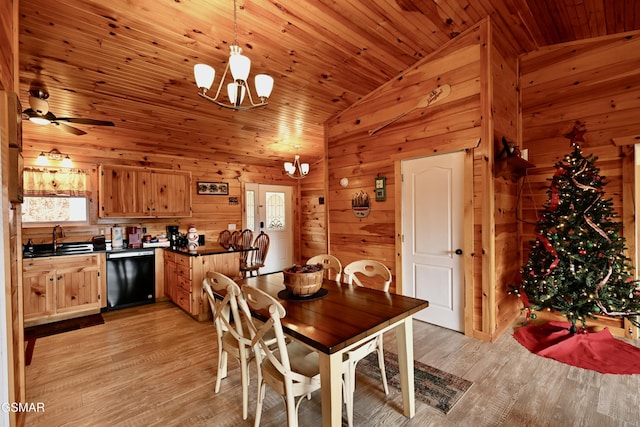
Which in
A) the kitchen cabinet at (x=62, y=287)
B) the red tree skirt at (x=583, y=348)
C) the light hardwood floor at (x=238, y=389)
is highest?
the kitchen cabinet at (x=62, y=287)

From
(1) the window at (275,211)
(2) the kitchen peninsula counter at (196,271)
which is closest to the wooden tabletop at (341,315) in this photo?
(2) the kitchen peninsula counter at (196,271)

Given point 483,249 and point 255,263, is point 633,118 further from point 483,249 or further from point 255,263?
point 255,263

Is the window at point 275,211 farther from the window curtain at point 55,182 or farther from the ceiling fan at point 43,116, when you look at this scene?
the ceiling fan at point 43,116

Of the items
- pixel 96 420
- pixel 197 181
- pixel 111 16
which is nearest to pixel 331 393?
pixel 96 420

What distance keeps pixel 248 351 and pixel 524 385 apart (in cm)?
211

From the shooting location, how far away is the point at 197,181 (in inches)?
203

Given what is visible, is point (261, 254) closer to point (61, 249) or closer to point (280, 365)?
point (61, 249)

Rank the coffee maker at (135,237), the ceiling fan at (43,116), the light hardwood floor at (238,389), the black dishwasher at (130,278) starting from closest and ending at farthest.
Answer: the light hardwood floor at (238,389)
the ceiling fan at (43,116)
the black dishwasher at (130,278)
the coffee maker at (135,237)

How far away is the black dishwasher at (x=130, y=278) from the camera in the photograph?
3932 mm

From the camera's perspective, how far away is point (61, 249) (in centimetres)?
384

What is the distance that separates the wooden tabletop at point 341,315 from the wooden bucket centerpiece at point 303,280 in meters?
0.07

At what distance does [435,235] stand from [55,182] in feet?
16.5

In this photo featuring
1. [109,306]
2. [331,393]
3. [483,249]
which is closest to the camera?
[331,393]

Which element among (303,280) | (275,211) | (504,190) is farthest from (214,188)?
(504,190)
